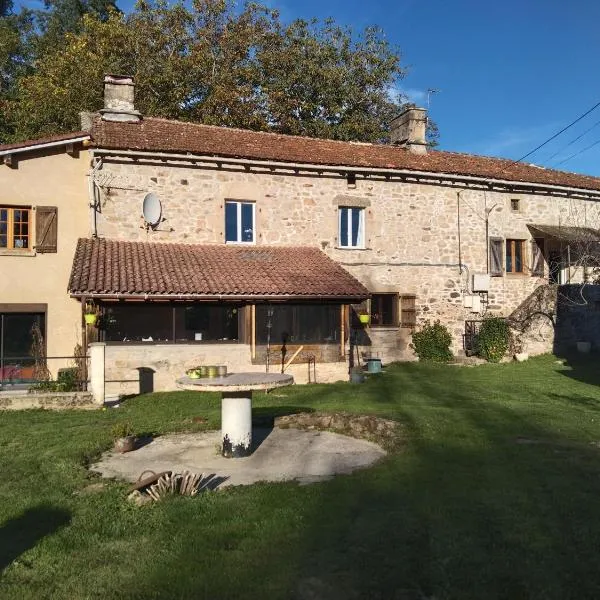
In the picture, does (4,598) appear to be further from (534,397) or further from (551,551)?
(534,397)

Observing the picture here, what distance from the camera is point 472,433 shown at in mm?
8711

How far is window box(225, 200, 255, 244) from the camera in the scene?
55.5 ft

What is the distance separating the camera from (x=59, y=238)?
15.2m

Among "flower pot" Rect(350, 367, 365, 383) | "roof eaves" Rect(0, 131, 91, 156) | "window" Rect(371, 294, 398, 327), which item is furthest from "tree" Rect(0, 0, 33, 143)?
"flower pot" Rect(350, 367, 365, 383)

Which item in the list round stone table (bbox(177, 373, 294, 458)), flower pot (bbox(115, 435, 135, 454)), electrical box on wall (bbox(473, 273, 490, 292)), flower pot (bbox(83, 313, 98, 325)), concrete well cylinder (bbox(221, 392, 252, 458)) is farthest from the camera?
electrical box on wall (bbox(473, 273, 490, 292))

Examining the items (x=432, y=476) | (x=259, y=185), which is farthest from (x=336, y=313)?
(x=432, y=476)

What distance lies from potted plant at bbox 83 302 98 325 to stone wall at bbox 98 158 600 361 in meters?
2.88

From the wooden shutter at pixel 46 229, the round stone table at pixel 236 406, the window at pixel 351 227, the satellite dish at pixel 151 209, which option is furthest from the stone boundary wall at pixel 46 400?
the window at pixel 351 227

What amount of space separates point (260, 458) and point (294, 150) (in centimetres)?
1214

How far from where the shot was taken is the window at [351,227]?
1803cm

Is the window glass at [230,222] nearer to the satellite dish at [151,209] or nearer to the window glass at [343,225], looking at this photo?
the satellite dish at [151,209]

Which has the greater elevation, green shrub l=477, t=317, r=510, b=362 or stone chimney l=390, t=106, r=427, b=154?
stone chimney l=390, t=106, r=427, b=154

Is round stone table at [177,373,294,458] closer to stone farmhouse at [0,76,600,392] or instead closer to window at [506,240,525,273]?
stone farmhouse at [0,76,600,392]

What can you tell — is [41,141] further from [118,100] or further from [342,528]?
[342,528]
